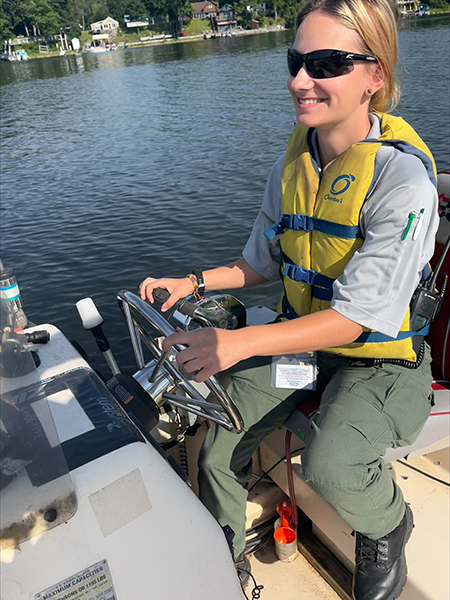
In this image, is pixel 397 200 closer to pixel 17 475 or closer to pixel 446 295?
pixel 446 295

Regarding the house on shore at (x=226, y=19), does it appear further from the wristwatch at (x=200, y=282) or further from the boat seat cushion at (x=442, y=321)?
the wristwatch at (x=200, y=282)

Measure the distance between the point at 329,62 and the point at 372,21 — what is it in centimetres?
19

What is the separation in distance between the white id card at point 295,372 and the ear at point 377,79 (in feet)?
3.16

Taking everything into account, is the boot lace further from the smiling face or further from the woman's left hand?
the smiling face

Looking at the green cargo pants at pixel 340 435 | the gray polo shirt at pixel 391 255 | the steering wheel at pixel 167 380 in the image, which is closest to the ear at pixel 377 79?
the gray polo shirt at pixel 391 255

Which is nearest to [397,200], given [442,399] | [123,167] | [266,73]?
[442,399]

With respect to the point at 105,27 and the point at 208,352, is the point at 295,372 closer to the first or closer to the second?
the point at 208,352

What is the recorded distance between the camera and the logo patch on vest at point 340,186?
180cm

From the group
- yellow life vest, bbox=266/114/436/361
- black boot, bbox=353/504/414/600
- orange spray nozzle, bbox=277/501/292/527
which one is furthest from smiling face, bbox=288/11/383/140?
orange spray nozzle, bbox=277/501/292/527

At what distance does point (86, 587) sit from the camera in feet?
4.27

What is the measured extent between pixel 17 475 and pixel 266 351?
740 mm

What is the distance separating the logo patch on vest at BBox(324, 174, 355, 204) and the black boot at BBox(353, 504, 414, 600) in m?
1.12

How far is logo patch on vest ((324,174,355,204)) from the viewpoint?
5.91 feet

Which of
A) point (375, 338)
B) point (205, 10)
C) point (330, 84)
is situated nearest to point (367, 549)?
point (375, 338)
